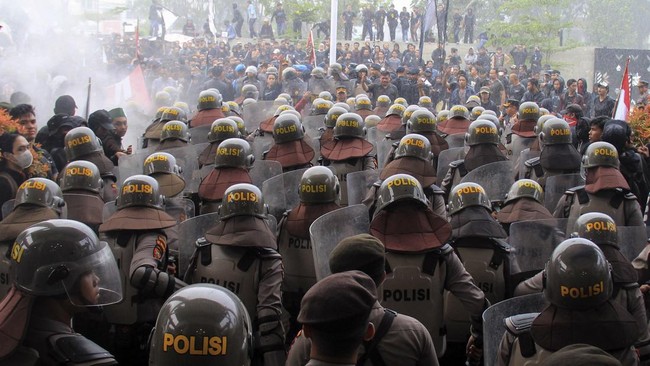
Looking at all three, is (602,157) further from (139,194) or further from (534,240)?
(139,194)

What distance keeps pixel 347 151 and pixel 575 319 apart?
5249 mm

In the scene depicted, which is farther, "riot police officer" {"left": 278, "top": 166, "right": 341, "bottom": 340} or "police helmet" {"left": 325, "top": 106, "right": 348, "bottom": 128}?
"police helmet" {"left": 325, "top": 106, "right": 348, "bottom": 128}

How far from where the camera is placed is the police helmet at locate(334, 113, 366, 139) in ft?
29.7

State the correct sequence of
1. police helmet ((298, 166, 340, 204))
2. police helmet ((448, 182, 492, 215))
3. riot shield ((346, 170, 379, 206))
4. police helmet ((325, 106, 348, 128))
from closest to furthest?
1. police helmet ((448, 182, 492, 215))
2. police helmet ((298, 166, 340, 204))
3. riot shield ((346, 170, 379, 206))
4. police helmet ((325, 106, 348, 128))

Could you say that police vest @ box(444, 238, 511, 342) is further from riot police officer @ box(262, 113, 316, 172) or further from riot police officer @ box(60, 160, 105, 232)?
riot police officer @ box(262, 113, 316, 172)

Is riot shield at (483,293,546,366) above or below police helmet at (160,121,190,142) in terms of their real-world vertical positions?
below

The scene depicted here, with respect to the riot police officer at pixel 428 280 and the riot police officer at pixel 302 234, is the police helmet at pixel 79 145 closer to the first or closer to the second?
the riot police officer at pixel 302 234

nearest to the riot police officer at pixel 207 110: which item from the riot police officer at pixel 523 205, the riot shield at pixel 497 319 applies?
the riot police officer at pixel 523 205

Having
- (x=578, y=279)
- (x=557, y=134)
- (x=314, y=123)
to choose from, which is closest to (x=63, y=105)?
(x=314, y=123)

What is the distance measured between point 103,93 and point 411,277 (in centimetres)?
1451

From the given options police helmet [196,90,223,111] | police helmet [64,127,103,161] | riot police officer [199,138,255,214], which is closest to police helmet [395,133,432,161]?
riot police officer [199,138,255,214]

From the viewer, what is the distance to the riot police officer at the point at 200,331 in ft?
9.48

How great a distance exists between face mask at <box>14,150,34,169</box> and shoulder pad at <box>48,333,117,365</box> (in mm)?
4470

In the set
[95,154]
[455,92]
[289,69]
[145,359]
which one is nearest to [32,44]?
[289,69]
